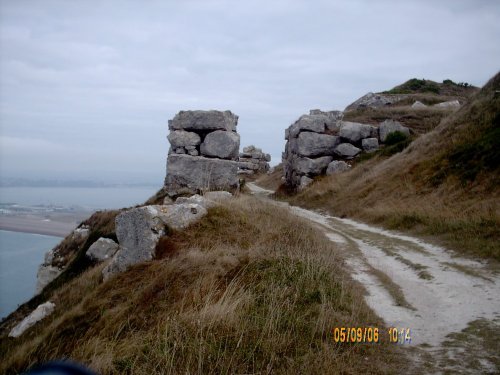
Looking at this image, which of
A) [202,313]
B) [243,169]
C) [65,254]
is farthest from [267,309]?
[243,169]

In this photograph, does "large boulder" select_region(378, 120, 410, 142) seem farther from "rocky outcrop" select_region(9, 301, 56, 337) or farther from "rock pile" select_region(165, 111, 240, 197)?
"rocky outcrop" select_region(9, 301, 56, 337)

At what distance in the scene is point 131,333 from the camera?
5.58 metres

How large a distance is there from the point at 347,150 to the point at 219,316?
28.4 m

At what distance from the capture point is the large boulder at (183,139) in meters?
20.1

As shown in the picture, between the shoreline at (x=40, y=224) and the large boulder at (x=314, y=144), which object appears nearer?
the large boulder at (x=314, y=144)

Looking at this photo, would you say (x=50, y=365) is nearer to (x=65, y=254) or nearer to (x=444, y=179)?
(x=444, y=179)

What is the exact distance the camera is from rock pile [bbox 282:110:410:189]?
3164 cm

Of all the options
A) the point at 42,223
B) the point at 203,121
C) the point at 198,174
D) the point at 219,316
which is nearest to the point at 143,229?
the point at 219,316

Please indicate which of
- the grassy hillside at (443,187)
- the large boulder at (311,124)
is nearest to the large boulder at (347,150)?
the large boulder at (311,124)

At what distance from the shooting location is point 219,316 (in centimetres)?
540

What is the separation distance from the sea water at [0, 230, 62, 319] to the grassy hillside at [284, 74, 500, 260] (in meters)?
30.0

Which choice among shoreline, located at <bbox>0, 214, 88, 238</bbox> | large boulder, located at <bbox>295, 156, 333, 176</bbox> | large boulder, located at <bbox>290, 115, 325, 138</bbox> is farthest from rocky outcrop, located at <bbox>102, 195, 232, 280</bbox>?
shoreline, located at <bbox>0, 214, 88, 238</bbox>
